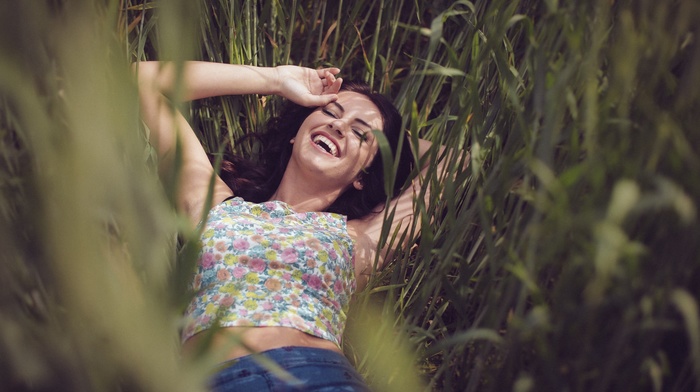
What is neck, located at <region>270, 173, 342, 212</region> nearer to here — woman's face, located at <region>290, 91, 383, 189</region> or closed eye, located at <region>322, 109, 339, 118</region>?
woman's face, located at <region>290, 91, 383, 189</region>

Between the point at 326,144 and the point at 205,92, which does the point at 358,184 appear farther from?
the point at 205,92

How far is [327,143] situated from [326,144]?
3cm

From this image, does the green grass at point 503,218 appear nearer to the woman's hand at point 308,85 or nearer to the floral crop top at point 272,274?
the floral crop top at point 272,274

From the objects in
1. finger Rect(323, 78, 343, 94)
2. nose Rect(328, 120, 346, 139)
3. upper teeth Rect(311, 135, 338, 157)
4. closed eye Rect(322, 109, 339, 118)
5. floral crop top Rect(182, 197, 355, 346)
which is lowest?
floral crop top Rect(182, 197, 355, 346)

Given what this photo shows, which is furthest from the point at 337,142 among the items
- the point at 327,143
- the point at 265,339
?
the point at 265,339

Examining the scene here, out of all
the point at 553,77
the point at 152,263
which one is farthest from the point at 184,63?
the point at 553,77

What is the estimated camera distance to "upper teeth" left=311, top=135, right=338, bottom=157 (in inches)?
52.6

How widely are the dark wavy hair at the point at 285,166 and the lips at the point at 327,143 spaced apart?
0.43ft

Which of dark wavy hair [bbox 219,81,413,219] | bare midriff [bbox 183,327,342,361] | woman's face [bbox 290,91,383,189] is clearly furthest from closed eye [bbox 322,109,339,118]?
bare midriff [bbox 183,327,342,361]

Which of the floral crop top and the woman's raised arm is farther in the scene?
the woman's raised arm

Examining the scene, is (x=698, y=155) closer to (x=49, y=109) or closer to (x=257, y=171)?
(x=49, y=109)

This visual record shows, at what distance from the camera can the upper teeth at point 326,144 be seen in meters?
1.33

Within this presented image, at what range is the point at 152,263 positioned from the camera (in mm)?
550

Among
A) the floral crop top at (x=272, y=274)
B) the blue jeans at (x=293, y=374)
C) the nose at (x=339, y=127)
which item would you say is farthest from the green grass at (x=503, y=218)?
the nose at (x=339, y=127)
